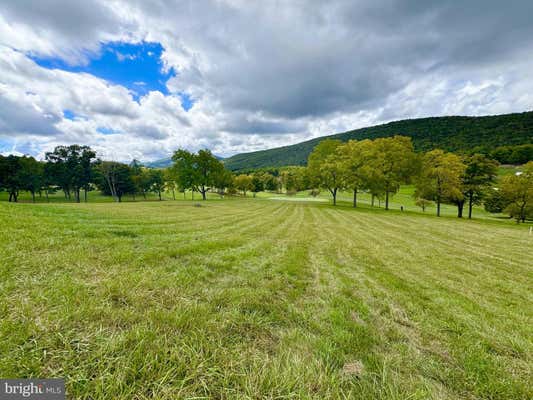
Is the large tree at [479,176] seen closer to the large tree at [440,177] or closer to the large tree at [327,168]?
the large tree at [440,177]

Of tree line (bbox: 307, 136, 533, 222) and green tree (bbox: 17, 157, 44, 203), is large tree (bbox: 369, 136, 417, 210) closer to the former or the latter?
tree line (bbox: 307, 136, 533, 222)

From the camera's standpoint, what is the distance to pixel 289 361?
1.99m

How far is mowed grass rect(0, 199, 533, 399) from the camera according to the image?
1669mm

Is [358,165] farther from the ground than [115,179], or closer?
farther from the ground

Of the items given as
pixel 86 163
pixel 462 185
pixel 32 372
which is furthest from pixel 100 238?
pixel 86 163

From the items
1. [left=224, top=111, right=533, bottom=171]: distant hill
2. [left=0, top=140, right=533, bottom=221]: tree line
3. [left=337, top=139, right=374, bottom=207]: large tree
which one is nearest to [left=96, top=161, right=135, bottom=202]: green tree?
[left=0, top=140, right=533, bottom=221]: tree line

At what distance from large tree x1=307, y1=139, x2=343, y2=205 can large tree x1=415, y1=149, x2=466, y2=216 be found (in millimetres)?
11459

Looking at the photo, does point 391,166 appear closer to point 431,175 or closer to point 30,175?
point 431,175

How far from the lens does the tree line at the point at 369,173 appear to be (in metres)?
27.2

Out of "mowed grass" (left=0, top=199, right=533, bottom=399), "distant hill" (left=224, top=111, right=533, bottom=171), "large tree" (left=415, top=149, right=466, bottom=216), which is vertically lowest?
"mowed grass" (left=0, top=199, right=533, bottom=399)

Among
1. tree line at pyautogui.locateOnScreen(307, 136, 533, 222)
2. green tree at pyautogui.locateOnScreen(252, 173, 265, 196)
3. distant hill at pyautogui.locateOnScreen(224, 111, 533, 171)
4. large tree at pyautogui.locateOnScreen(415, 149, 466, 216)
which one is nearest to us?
large tree at pyautogui.locateOnScreen(415, 149, 466, 216)

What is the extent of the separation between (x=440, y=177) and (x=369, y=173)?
30.1 feet

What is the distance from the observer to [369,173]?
2836 cm
